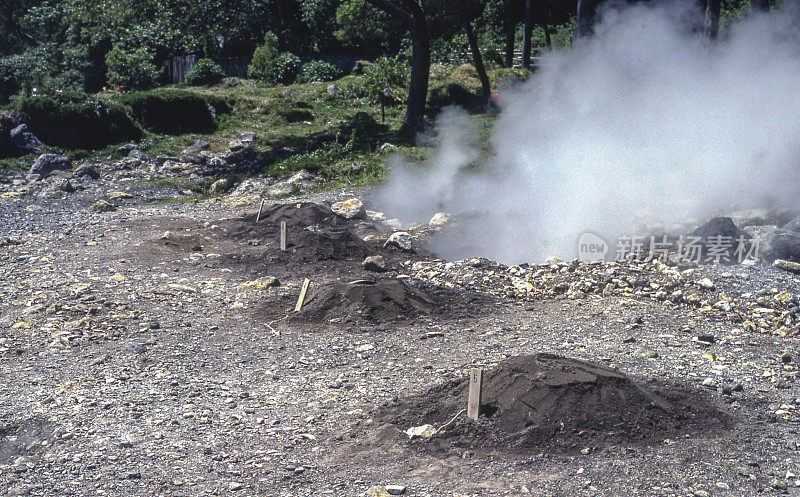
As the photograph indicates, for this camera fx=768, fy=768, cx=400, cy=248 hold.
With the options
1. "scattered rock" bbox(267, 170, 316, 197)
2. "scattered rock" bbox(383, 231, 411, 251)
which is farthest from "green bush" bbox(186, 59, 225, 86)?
"scattered rock" bbox(383, 231, 411, 251)

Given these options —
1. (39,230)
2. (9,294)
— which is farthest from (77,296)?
(39,230)

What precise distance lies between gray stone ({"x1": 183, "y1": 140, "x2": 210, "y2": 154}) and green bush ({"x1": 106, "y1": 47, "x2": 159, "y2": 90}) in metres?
6.41

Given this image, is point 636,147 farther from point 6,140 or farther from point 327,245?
point 6,140

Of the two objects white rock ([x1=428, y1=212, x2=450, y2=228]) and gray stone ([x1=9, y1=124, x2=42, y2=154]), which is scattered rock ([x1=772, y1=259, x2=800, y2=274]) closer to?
white rock ([x1=428, y1=212, x2=450, y2=228])

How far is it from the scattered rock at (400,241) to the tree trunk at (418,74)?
6.40m

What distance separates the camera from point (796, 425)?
4023 mm

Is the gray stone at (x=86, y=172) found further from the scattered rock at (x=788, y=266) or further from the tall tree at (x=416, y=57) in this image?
the scattered rock at (x=788, y=266)

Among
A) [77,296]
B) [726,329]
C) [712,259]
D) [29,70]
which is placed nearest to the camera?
[726,329]

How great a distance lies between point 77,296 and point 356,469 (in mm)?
3803

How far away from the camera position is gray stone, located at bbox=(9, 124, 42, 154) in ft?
44.3

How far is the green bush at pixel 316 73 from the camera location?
68.2 ft

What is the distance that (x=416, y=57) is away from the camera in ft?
46.2

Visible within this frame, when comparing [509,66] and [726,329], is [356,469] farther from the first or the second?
[509,66]

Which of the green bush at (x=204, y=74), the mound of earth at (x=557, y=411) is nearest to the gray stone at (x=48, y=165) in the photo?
the green bush at (x=204, y=74)
